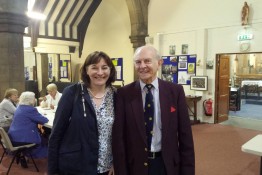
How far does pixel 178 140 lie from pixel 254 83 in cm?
1099

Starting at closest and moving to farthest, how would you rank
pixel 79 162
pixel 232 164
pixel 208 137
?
pixel 79 162 → pixel 232 164 → pixel 208 137

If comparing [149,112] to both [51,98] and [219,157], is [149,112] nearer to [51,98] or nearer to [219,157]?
[219,157]

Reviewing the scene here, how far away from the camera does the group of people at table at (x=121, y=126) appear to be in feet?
5.13

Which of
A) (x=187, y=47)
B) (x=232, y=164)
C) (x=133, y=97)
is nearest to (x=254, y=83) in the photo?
(x=187, y=47)

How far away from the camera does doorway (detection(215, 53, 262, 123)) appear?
23.5 feet

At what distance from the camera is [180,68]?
7.70 m

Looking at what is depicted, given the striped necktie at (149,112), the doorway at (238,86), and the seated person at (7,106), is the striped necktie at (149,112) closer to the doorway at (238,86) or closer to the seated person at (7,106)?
the seated person at (7,106)

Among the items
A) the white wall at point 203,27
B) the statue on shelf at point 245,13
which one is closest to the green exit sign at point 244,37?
the white wall at point 203,27

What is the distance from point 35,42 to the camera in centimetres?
970

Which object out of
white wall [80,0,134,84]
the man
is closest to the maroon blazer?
the man

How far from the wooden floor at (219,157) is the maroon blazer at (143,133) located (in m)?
2.23

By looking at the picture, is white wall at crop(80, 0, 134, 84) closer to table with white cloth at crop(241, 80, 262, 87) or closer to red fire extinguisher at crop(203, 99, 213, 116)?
red fire extinguisher at crop(203, 99, 213, 116)

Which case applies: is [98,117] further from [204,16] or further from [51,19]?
[51,19]

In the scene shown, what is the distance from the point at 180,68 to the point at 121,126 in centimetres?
637
